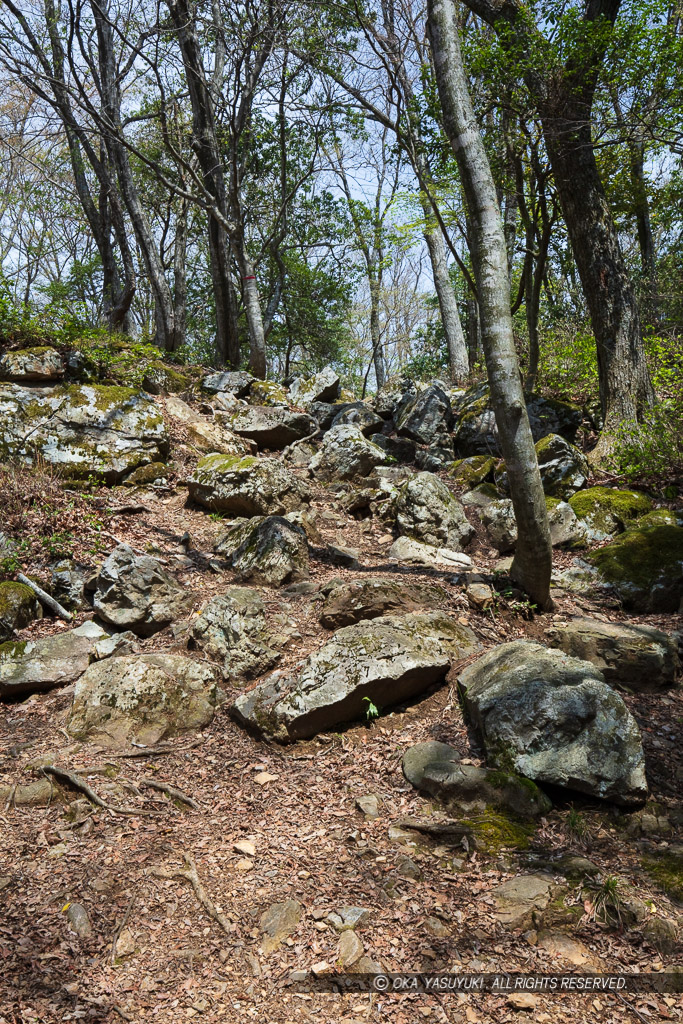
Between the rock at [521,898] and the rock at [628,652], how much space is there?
73.1 inches

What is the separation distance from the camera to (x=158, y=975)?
8.87ft

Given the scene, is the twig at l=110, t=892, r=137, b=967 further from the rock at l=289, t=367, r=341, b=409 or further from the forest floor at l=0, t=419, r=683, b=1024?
the rock at l=289, t=367, r=341, b=409

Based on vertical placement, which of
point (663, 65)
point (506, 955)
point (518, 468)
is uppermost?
point (663, 65)

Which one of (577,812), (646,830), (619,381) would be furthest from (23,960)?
(619,381)

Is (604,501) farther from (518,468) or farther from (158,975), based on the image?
(158,975)

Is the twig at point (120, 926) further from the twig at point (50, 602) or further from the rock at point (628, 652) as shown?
the rock at point (628, 652)

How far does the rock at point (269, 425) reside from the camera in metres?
9.66

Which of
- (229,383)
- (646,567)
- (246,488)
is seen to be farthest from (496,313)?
(229,383)

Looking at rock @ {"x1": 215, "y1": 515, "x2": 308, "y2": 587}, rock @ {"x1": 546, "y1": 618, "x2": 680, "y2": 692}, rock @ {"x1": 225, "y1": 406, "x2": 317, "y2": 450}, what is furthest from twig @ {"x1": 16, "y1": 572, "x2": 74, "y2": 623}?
rock @ {"x1": 225, "y1": 406, "x2": 317, "y2": 450}

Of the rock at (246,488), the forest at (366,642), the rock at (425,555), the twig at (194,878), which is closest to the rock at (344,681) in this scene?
the forest at (366,642)

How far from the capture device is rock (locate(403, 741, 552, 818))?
3387 millimetres

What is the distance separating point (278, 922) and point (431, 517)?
4446 millimetres

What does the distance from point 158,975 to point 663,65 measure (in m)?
9.99

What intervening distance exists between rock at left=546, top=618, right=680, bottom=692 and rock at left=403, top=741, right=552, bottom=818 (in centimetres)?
138
